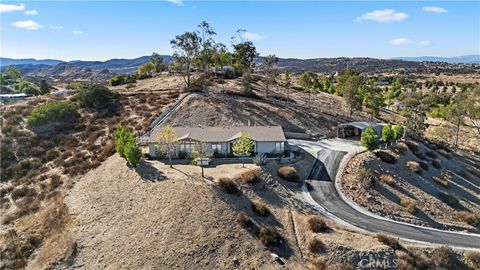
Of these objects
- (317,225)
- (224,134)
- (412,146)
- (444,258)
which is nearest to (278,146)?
(224,134)

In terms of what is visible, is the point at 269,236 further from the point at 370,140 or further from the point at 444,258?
the point at 370,140

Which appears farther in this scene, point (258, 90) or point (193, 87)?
point (258, 90)

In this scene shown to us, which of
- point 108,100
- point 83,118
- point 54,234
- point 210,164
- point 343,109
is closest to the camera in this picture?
point 54,234

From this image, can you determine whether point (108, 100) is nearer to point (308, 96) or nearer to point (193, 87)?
point (193, 87)

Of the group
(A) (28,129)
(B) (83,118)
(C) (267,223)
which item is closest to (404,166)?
(C) (267,223)

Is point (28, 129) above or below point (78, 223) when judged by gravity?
above

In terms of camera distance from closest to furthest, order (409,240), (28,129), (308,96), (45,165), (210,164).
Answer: (409,240) → (210,164) → (45,165) → (28,129) → (308,96)

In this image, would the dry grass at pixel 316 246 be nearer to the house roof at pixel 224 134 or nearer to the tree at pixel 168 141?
the house roof at pixel 224 134
